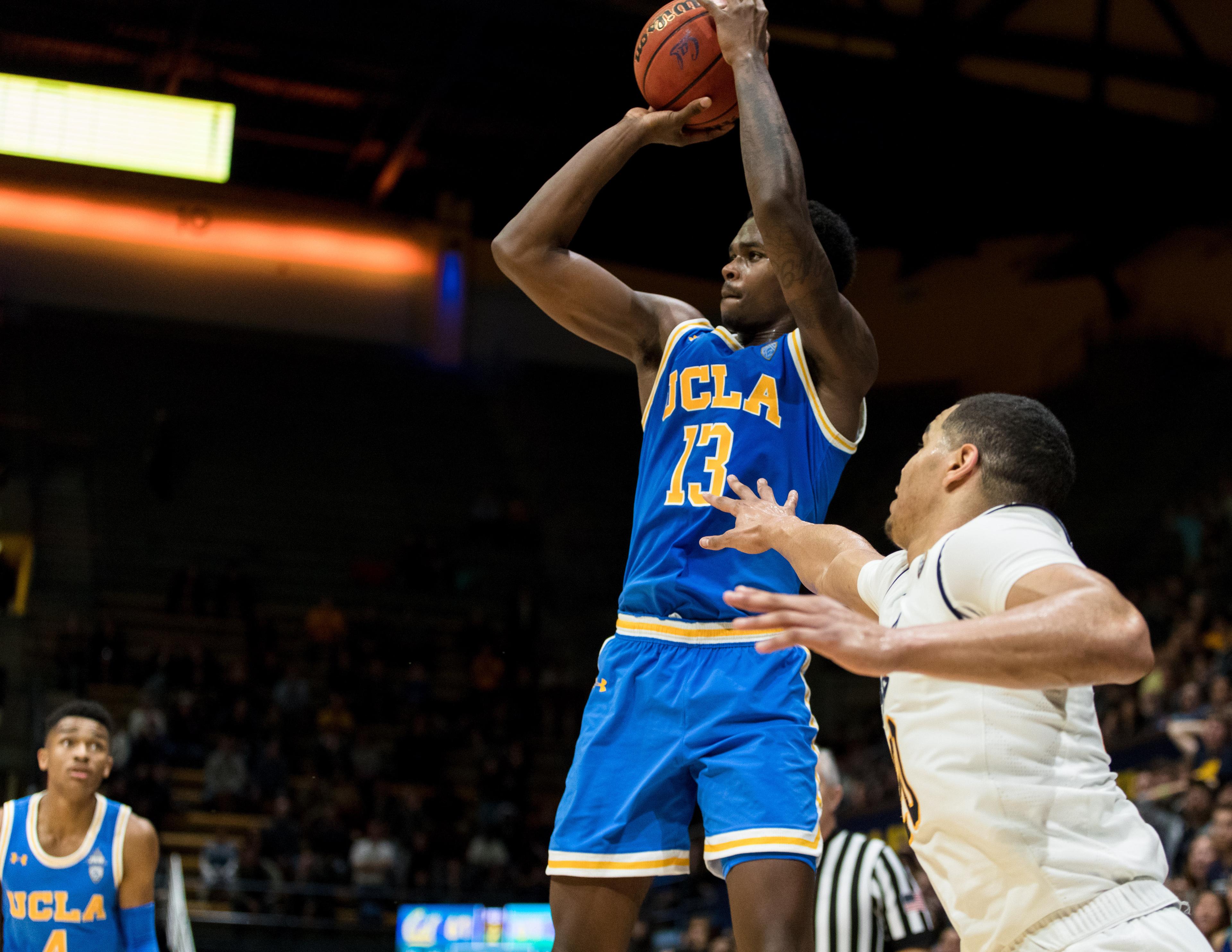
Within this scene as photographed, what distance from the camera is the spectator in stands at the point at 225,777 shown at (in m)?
15.0

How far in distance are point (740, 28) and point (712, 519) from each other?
136 centimetres

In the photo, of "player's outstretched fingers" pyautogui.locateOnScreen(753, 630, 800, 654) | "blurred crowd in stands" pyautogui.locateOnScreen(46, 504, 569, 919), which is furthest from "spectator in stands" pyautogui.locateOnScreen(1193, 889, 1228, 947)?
"blurred crowd in stands" pyautogui.locateOnScreen(46, 504, 569, 919)

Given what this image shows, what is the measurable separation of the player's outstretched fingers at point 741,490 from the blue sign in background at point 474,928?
30.5ft

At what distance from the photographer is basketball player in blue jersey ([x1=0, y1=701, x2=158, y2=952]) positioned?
6152 mm

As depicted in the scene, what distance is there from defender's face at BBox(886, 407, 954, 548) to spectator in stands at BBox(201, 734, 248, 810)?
13.5 metres

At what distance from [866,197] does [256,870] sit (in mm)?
11699

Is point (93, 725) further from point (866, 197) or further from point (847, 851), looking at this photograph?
point (866, 197)

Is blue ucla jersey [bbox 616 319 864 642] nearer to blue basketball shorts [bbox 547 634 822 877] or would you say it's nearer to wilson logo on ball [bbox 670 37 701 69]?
blue basketball shorts [bbox 547 634 822 877]

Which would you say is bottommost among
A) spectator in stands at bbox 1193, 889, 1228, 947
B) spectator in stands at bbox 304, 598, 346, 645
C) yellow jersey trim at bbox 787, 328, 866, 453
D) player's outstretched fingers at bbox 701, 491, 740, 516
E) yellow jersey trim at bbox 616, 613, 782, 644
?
spectator in stands at bbox 1193, 889, 1228, 947

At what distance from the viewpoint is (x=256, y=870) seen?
13.1 metres

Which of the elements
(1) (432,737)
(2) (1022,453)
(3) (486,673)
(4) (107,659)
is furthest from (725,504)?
(3) (486,673)

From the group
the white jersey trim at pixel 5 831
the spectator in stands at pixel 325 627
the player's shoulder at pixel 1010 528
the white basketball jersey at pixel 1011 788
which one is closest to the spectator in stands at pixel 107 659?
the spectator in stands at pixel 325 627

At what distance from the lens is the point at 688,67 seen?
396 cm

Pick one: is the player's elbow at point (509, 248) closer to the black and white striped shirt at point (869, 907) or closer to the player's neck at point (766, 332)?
the player's neck at point (766, 332)
